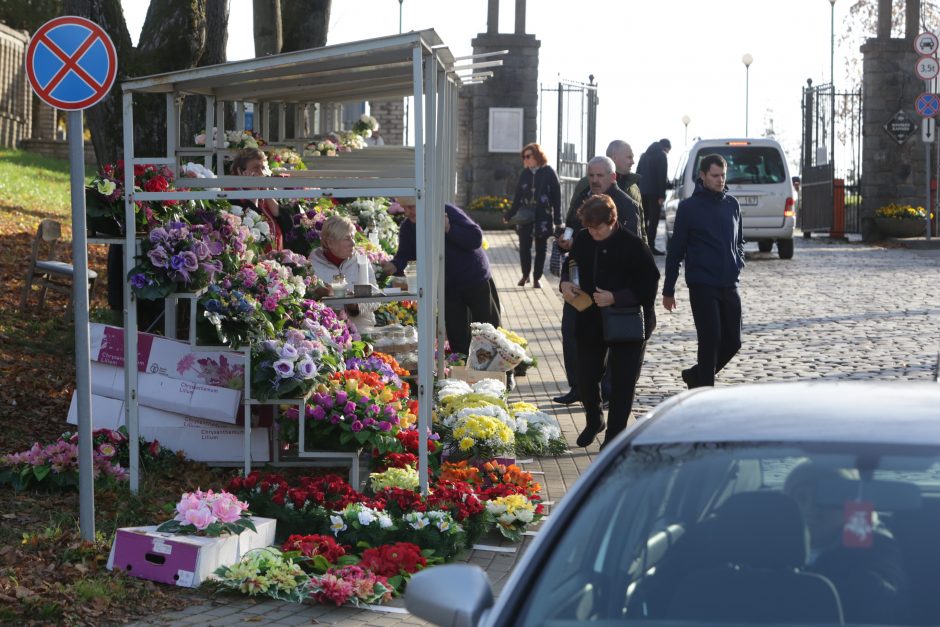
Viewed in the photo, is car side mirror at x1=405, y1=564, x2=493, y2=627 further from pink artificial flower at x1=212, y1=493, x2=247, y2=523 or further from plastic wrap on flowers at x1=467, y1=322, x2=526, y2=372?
plastic wrap on flowers at x1=467, y1=322, x2=526, y2=372

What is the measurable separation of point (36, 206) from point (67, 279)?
9.66 metres

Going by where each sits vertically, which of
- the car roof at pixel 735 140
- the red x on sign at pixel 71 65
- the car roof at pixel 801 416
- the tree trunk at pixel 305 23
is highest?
the tree trunk at pixel 305 23

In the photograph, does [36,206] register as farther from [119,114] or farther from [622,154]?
[622,154]

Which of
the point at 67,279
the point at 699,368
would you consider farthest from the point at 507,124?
the point at 699,368

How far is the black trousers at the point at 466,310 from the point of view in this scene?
40.0 feet

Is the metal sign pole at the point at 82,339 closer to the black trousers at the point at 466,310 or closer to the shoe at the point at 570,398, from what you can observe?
the shoe at the point at 570,398

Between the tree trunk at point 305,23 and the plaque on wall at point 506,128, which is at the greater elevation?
the tree trunk at point 305,23

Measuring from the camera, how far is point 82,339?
6.94 m

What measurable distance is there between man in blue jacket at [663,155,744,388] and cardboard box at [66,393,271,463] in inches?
128

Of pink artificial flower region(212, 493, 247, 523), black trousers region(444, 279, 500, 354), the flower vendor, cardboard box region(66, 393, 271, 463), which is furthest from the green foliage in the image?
pink artificial flower region(212, 493, 247, 523)

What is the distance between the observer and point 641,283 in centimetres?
927

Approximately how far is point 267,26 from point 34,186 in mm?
11380

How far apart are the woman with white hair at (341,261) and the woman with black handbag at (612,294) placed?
1768 mm

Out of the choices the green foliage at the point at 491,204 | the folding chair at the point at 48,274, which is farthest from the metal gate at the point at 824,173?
the folding chair at the point at 48,274
